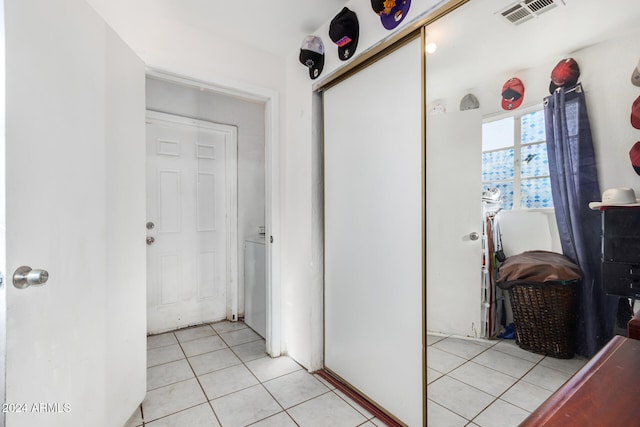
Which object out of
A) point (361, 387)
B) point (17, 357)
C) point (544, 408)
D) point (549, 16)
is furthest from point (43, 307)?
point (549, 16)

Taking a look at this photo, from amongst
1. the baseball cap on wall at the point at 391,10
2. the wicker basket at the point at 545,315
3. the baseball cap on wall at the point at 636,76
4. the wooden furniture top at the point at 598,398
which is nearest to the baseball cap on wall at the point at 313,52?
the baseball cap on wall at the point at 391,10

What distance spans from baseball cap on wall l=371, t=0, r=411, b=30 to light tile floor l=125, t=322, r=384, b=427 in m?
2.11

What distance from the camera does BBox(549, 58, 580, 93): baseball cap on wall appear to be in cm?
88

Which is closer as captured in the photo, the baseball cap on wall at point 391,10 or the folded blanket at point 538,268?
the folded blanket at point 538,268

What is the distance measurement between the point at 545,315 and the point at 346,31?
1.68 m

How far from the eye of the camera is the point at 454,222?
1.27 metres

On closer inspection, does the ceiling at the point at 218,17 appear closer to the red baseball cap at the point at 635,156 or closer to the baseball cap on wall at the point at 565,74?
the baseball cap on wall at the point at 565,74

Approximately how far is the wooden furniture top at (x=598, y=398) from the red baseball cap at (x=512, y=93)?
86 centimetres

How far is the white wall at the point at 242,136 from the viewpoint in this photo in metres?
2.89

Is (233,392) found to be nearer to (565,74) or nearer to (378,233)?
(378,233)

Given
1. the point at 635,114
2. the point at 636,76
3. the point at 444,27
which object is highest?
the point at 444,27

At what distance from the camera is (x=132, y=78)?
61.9 inches

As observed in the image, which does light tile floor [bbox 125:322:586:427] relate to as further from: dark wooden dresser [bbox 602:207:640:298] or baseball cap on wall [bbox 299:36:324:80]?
baseball cap on wall [bbox 299:36:324:80]

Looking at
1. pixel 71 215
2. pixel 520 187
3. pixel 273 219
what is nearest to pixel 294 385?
pixel 273 219
